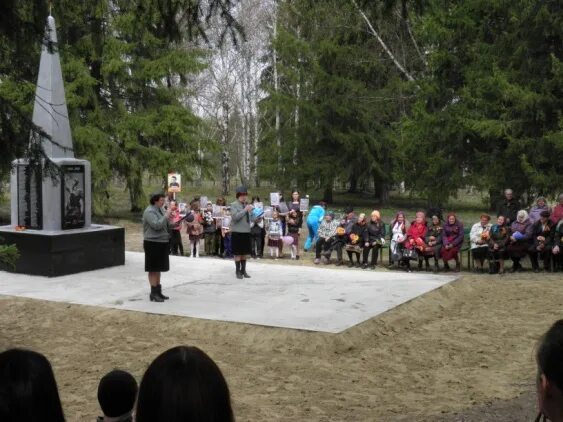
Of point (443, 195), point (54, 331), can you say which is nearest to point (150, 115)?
point (443, 195)

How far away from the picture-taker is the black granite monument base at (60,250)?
12.0 meters

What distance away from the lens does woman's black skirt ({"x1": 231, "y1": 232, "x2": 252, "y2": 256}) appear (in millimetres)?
11648

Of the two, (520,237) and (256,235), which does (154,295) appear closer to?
(256,235)

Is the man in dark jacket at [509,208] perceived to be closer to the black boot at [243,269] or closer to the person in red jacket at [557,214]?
the person in red jacket at [557,214]

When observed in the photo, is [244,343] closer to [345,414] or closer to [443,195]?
[345,414]

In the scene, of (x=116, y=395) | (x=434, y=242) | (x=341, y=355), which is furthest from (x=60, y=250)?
(x=116, y=395)

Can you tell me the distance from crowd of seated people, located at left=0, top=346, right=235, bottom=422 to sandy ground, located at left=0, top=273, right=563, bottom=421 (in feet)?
14.8

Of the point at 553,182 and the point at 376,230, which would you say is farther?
the point at 553,182

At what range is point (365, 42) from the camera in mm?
31594

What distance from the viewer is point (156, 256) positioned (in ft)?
32.1

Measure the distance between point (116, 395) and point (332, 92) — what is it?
2994 cm

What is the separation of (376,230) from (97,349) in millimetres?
7336

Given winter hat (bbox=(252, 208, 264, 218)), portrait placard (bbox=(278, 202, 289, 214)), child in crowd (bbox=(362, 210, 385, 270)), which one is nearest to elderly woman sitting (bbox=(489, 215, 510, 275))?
child in crowd (bbox=(362, 210, 385, 270))

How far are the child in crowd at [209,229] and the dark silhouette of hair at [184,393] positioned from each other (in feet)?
47.2
